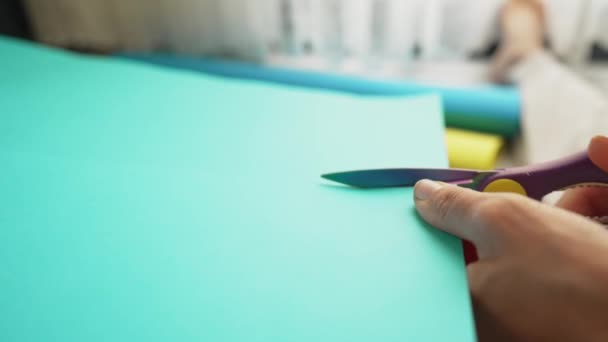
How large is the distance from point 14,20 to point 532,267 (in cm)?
148

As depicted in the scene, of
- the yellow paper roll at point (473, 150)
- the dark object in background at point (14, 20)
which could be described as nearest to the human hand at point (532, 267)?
the yellow paper roll at point (473, 150)

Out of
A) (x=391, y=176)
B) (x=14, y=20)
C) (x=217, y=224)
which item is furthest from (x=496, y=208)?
(x=14, y=20)

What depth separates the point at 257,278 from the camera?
495 millimetres

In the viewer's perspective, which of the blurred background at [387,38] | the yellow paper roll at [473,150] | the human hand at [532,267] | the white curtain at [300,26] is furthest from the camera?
the white curtain at [300,26]

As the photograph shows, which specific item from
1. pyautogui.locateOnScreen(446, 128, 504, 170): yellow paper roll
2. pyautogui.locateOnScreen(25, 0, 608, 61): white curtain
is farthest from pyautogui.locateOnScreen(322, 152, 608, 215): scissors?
pyautogui.locateOnScreen(25, 0, 608, 61): white curtain

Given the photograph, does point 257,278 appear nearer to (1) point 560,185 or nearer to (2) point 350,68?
(1) point 560,185

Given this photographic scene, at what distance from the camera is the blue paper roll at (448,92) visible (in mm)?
965

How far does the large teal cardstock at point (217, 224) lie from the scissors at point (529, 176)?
4cm

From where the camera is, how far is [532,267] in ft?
1.33

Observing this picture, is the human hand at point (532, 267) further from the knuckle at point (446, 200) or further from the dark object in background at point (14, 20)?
the dark object in background at point (14, 20)

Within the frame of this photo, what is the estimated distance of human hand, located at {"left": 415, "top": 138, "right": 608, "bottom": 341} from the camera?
14.8 inches

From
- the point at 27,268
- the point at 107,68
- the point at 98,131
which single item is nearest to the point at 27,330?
the point at 27,268

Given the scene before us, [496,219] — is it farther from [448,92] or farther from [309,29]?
[309,29]

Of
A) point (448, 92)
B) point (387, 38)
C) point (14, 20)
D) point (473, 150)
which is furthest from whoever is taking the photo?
point (14, 20)
